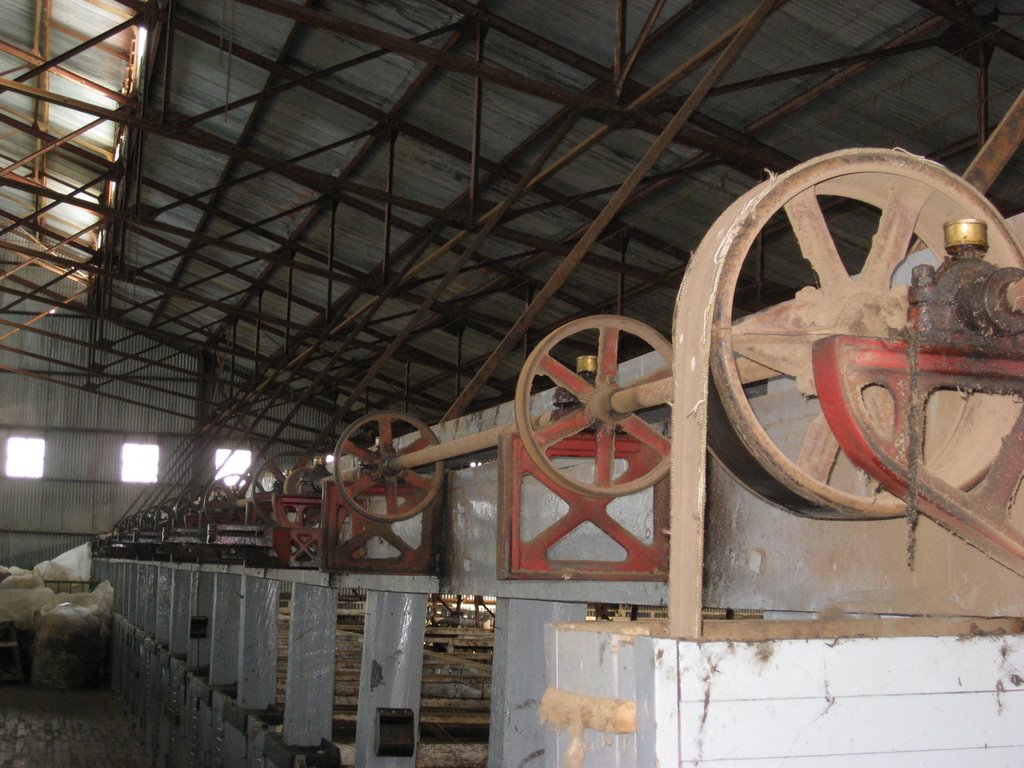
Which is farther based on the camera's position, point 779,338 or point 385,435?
point 385,435

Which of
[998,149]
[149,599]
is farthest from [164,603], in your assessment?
[998,149]

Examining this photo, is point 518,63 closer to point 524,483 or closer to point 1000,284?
point 524,483

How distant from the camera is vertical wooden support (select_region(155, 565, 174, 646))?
18.6 metres

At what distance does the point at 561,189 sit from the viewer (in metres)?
12.9

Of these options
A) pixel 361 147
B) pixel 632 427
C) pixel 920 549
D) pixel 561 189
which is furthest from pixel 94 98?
pixel 920 549

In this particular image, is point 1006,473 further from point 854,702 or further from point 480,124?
point 480,124

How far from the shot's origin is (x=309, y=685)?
30.2 feet

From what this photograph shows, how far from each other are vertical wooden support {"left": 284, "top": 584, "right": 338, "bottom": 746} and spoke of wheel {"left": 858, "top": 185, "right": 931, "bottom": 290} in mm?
7555

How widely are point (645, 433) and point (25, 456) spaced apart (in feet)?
95.3

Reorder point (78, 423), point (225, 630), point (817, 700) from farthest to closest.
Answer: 1. point (78, 423)
2. point (225, 630)
3. point (817, 700)

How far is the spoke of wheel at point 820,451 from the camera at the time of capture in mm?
2236

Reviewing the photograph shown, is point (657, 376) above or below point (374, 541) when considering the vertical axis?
above

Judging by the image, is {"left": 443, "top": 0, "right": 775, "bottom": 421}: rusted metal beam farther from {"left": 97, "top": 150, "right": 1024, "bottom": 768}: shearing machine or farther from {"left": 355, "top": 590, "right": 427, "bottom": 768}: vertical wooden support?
{"left": 97, "top": 150, "right": 1024, "bottom": 768}: shearing machine

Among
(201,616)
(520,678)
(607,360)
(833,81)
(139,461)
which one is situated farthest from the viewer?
(139,461)
